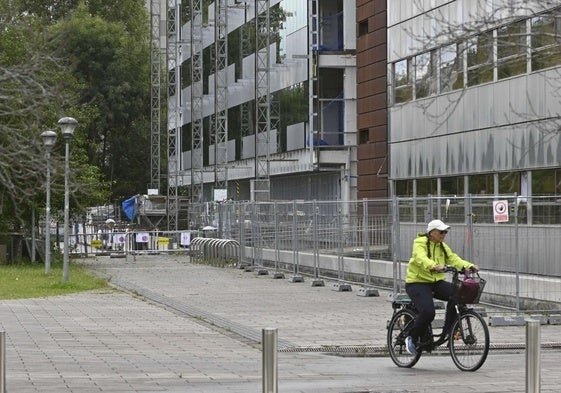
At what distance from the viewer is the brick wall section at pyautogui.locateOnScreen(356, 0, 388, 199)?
45.8 metres

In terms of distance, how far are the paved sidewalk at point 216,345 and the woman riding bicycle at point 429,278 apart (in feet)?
1.68

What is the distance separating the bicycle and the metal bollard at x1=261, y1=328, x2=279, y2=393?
5217 mm

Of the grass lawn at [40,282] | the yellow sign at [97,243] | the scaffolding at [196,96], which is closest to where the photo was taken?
the grass lawn at [40,282]


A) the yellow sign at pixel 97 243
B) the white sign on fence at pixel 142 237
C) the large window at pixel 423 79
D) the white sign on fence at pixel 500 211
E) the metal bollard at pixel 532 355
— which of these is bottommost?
the metal bollard at pixel 532 355

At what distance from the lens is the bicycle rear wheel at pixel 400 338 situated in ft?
51.1

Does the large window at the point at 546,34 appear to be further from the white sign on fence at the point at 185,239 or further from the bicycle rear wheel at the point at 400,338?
the white sign on fence at the point at 185,239

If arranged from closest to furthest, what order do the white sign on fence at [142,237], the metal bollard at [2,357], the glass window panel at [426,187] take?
1. the metal bollard at [2,357]
2. the glass window panel at [426,187]
3. the white sign on fence at [142,237]

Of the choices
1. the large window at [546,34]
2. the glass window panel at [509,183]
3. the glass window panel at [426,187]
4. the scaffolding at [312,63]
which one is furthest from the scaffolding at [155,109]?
the large window at [546,34]

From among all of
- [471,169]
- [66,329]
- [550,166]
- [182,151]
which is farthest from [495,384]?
[182,151]

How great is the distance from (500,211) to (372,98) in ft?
84.9

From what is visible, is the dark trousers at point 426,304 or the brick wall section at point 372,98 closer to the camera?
the dark trousers at point 426,304

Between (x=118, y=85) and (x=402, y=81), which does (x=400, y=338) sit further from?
(x=118, y=85)

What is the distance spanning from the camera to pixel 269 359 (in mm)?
9938

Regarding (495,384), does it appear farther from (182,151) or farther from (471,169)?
(182,151)
